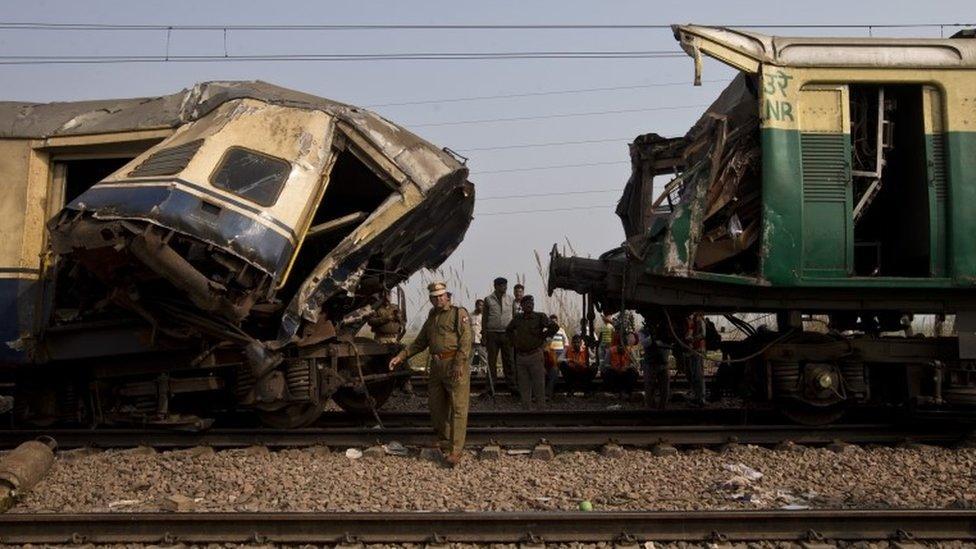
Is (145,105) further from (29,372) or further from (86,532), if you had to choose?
(86,532)

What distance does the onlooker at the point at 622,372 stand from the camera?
464 inches

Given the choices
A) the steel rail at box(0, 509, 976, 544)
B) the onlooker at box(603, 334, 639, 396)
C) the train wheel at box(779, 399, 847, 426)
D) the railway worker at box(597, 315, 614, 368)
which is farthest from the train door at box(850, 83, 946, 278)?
the railway worker at box(597, 315, 614, 368)

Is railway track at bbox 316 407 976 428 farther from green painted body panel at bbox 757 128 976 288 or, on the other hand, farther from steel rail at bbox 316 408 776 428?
green painted body panel at bbox 757 128 976 288

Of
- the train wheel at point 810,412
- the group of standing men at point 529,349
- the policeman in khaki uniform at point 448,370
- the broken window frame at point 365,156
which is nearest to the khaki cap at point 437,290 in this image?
the policeman in khaki uniform at point 448,370

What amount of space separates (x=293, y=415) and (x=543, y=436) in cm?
238

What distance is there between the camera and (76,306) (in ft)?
26.7

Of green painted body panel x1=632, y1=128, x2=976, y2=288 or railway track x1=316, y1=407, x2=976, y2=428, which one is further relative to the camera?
railway track x1=316, y1=407, x2=976, y2=428

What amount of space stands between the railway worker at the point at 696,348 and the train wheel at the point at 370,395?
3266 millimetres

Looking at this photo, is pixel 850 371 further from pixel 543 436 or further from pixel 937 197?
pixel 543 436

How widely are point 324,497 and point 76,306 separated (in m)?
3.57

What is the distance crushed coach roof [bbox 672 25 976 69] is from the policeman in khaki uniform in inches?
128

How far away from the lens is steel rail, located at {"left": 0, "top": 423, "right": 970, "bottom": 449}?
774cm

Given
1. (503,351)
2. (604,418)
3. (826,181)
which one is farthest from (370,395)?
(826,181)

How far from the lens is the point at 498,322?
11.9 meters
